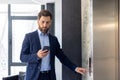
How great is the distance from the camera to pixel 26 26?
649 centimetres

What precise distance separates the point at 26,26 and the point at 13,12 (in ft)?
1.70

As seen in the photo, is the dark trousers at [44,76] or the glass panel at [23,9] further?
the glass panel at [23,9]

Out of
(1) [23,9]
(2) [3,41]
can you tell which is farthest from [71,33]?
(2) [3,41]

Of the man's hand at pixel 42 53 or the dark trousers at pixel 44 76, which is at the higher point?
the man's hand at pixel 42 53

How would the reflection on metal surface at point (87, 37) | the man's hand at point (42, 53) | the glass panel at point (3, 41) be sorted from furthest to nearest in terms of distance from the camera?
1. the glass panel at point (3, 41)
2. the reflection on metal surface at point (87, 37)
3. the man's hand at point (42, 53)

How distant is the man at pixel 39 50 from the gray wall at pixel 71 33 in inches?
8.6

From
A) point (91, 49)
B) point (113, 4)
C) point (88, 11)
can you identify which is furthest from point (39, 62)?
point (113, 4)

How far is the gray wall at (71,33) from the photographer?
2.55 meters

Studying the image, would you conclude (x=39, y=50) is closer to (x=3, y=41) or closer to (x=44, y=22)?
(x=44, y=22)

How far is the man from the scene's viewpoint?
2.21m

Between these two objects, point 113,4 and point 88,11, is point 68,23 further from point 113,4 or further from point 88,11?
point 113,4

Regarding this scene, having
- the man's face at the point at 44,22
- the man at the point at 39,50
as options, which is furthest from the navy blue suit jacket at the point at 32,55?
the man's face at the point at 44,22

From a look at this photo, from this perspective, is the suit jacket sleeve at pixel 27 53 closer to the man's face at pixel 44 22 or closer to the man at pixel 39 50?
the man at pixel 39 50

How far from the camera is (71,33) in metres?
2.56
